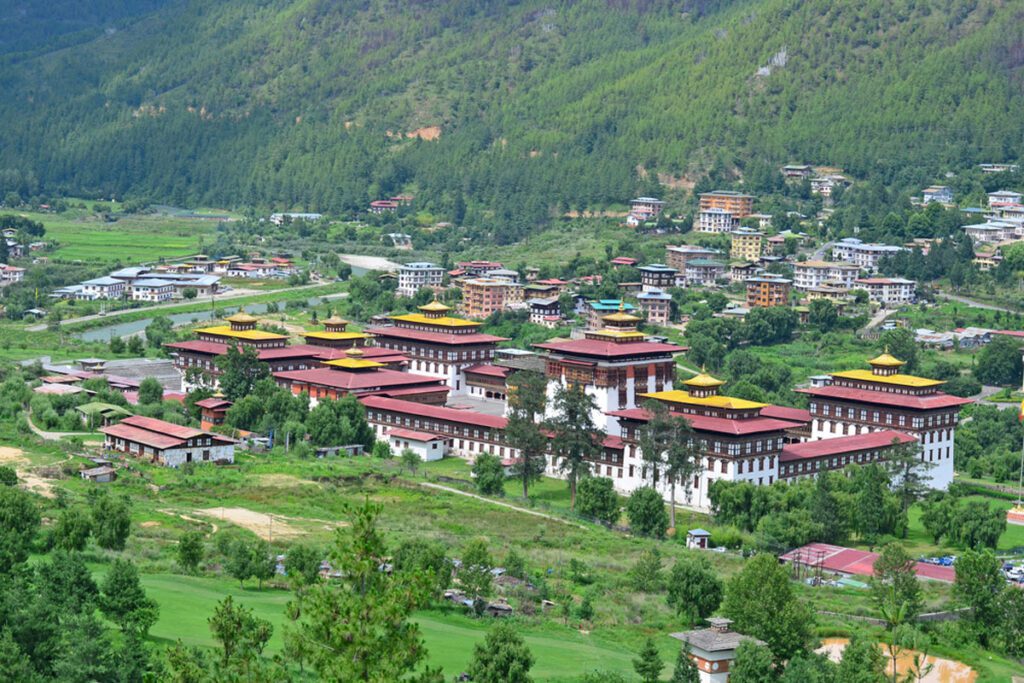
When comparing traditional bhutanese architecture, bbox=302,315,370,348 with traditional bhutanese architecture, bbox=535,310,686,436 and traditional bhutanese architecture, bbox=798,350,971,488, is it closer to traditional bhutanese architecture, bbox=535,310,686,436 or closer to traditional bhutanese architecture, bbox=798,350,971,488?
traditional bhutanese architecture, bbox=535,310,686,436

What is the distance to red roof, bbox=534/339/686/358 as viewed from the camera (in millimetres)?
87188

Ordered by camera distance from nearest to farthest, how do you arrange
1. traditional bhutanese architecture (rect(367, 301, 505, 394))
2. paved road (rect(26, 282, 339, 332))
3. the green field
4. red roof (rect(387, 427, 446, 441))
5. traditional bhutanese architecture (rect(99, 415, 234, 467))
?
1. traditional bhutanese architecture (rect(99, 415, 234, 467))
2. red roof (rect(387, 427, 446, 441))
3. traditional bhutanese architecture (rect(367, 301, 505, 394))
4. paved road (rect(26, 282, 339, 332))
5. the green field

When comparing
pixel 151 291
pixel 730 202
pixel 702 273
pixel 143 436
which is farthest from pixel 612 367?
pixel 730 202

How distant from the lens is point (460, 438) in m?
85.3

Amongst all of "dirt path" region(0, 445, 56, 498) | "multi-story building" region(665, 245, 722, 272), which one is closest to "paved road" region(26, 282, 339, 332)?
"multi-story building" region(665, 245, 722, 272)

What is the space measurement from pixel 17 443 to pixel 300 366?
79.1ft

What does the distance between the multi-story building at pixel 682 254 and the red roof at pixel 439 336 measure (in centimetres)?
3690

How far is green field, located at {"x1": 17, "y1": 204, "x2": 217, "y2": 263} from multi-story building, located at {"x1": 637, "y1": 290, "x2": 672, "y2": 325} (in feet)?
163

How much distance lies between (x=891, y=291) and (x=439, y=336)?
127 feet

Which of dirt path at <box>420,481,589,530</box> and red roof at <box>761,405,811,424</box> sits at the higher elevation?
red roof at <box>761,405,811,424</box>

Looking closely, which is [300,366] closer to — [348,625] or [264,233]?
[348,625]

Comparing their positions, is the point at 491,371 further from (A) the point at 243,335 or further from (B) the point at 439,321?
(A) the point at 243,335

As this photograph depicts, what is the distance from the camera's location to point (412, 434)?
8531 cm

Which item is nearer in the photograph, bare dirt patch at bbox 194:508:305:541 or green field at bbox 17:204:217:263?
bare dirt patch at bbox 194:508:305:541
